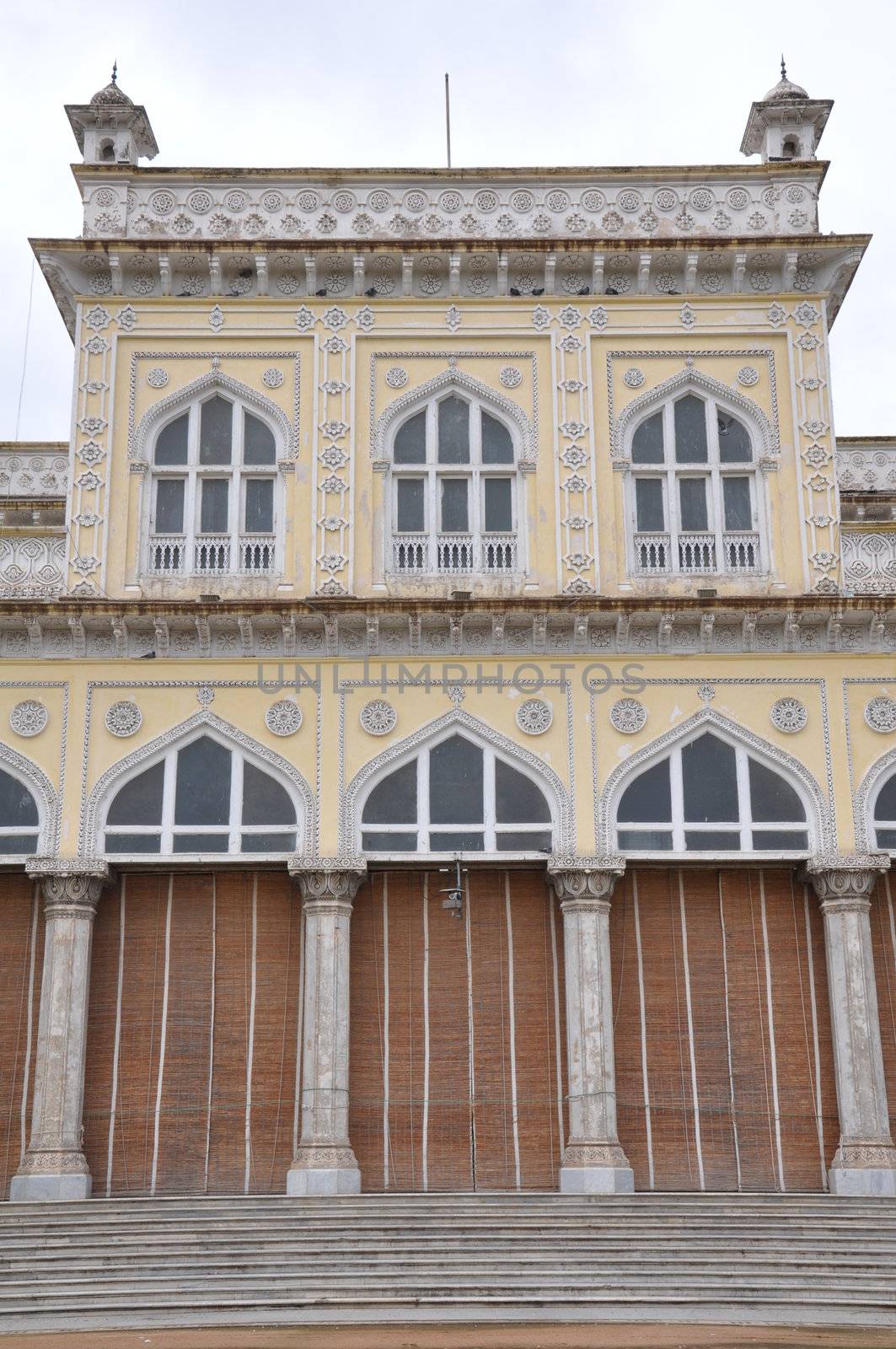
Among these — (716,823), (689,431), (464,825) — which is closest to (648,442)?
(689,431)

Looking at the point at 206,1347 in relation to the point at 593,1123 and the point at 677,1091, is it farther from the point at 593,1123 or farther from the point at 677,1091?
the point at 677,1091

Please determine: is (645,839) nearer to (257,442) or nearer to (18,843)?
(257,442)

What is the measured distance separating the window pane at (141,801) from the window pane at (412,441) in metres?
5.64

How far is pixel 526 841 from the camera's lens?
2239 cm

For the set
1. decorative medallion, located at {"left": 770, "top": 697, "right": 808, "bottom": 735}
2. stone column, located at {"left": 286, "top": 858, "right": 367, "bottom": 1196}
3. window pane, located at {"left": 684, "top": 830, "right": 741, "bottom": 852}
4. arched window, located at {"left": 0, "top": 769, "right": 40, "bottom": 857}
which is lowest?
stone column, located at {"left": 286, "top": 858, "right": 367, "bottom": 1196}

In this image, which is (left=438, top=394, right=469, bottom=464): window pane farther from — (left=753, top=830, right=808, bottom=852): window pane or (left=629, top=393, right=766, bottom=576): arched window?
(left=753, top=830, right=808, bottom=852): window pane

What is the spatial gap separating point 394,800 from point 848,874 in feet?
20.1

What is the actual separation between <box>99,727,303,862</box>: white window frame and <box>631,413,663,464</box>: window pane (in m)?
6.95

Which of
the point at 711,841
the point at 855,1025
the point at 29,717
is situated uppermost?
the point at 29,717

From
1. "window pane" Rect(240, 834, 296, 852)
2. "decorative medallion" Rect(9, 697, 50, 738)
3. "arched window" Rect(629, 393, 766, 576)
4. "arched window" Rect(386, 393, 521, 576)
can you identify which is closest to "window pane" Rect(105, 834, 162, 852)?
"window pane" Rect(240, 834, 296, 852)

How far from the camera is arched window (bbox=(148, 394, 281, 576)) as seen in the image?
925 inches

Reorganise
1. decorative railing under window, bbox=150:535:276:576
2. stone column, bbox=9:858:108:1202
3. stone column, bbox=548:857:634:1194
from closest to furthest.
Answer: stone column, bbox=9:858:108:1202
stone column, bbox=548:857:634:1194
decorative railing under window, bbox=150:535:276:576

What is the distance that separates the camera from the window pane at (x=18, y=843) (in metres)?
22.3

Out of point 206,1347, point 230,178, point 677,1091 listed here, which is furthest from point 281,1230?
point 230,178
